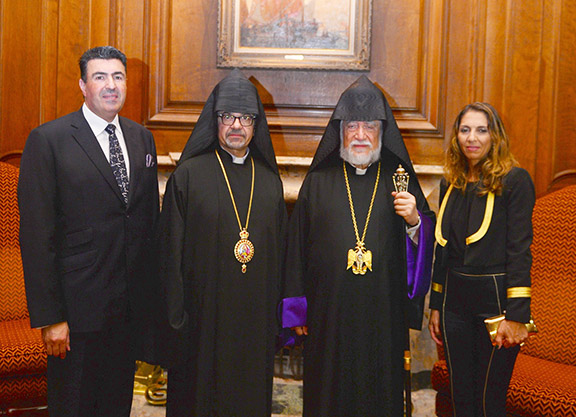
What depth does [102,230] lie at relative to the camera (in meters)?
2.55

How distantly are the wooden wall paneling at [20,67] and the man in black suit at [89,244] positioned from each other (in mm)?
1657

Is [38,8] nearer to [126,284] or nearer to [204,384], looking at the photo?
[126,284]

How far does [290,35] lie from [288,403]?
260 centimetres

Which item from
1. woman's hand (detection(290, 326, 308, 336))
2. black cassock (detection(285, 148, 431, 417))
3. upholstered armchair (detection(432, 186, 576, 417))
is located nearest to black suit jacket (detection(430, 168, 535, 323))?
black cassock (detection(285, 148, 431, 417))

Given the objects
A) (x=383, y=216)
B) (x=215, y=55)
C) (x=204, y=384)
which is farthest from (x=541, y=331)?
(x=215, y=55)

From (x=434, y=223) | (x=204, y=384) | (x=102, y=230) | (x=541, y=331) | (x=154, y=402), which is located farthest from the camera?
(x=154, y=402)

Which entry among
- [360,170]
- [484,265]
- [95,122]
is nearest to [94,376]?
[95,122]

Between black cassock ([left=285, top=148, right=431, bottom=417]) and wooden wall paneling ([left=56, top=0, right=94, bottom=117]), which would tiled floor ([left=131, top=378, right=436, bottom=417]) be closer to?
black cassock ([left=285, top=148, right=431, bottom=417])

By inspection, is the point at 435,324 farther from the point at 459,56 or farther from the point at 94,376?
the point at 459,56

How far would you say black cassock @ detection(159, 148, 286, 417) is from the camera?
9.08 ft

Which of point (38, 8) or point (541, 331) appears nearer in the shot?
point (541, 331)

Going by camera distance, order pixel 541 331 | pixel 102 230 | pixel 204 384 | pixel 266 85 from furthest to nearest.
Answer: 1. pixel 266 85
2. pixel 541 331
3. pixel 204 384
4. pixel 102 230

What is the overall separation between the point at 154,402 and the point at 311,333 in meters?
1.46

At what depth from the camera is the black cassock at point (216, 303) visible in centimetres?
277
